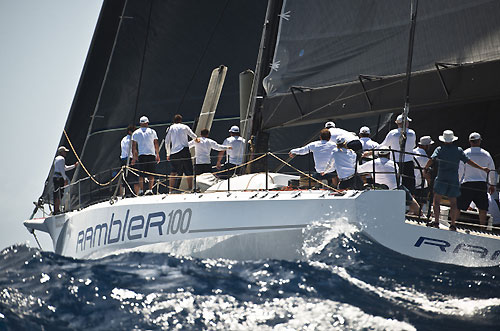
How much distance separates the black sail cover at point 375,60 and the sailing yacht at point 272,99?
15 millimetres

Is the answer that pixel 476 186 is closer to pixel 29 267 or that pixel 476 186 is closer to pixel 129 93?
pixel 29 267

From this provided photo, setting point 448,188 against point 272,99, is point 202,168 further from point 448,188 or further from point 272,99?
point 448,188

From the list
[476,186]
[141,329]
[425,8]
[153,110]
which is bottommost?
[141,329]

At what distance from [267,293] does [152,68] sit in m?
7.71

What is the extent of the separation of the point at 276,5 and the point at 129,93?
10.5ft

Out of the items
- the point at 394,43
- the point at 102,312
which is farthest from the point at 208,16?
the point at 102,312

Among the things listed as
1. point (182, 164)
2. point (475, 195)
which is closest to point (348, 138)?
point (475, 195)

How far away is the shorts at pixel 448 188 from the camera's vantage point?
8.31 meters

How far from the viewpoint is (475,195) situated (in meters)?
8.84

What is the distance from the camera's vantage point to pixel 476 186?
894 cm

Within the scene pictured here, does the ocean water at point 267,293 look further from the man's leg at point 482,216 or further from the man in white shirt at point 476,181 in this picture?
the man in white shirt at point 476,181

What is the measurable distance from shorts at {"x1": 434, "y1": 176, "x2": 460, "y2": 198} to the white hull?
446mm

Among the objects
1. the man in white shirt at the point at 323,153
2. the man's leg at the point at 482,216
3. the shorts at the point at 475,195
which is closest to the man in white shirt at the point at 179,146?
the man in white shirt at the point at 323,153

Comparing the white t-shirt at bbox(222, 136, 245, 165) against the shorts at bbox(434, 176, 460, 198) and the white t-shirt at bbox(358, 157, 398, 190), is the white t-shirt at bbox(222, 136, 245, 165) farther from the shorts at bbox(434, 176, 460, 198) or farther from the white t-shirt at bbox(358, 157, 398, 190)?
the shorts at bbox(434, 176, 460, 198)
